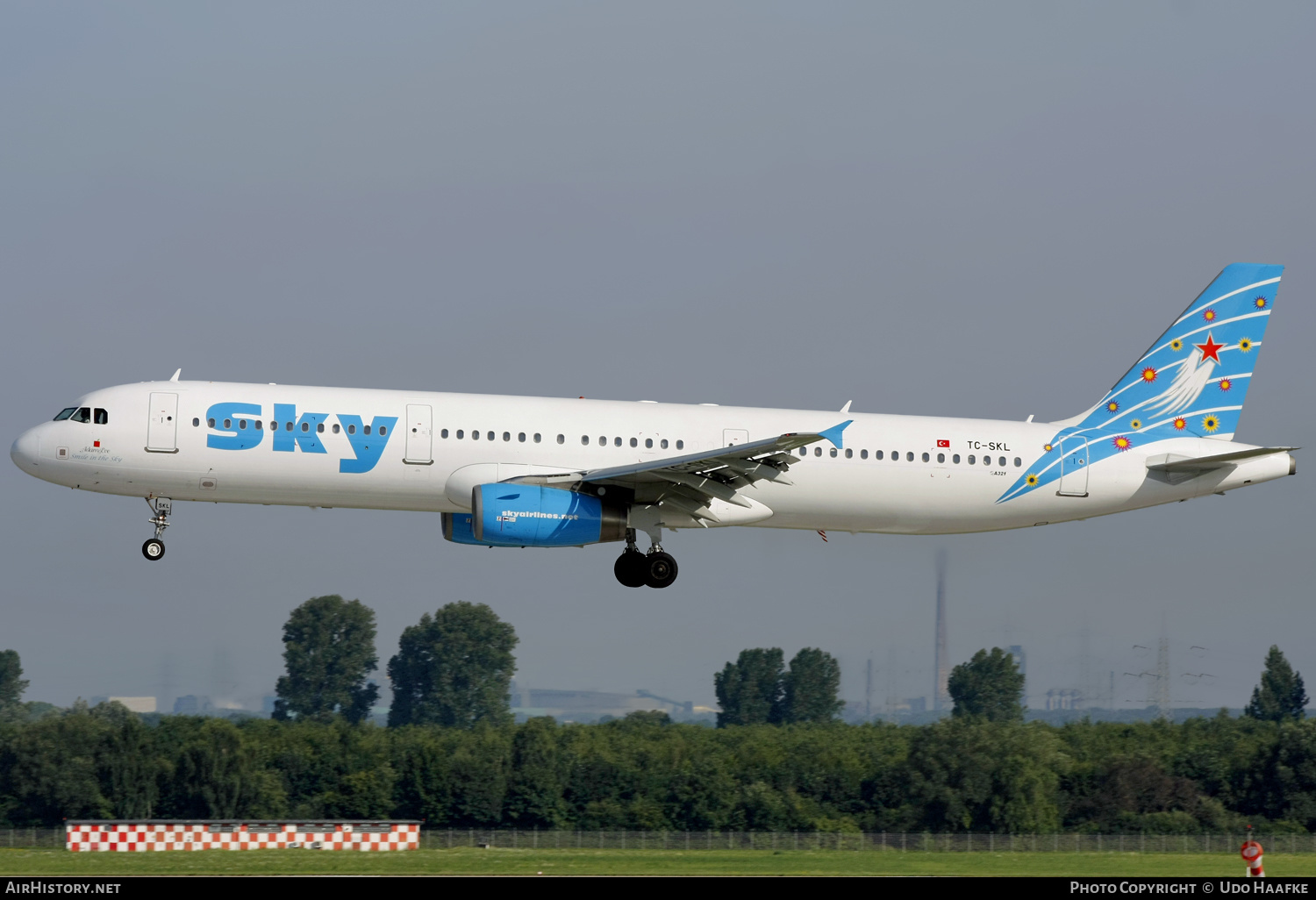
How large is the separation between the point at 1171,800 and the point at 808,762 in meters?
22.2

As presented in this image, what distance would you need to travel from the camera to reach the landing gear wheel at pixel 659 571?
39750 millimetres

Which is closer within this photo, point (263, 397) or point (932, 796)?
point (263, 397)

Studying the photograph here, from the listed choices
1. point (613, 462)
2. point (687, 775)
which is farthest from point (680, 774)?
point (613, 462)

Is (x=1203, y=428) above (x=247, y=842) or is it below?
above

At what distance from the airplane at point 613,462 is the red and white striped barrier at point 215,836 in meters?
13.6

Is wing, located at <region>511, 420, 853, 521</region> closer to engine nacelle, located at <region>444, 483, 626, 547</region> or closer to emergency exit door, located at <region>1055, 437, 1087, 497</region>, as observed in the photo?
engine nacelle, located at <region>444, 483, 626, 547</region>

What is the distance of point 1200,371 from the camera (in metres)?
44.3

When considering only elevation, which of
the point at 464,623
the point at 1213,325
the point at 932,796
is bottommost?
the point at 932,796

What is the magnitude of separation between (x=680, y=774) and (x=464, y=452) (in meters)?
60.8

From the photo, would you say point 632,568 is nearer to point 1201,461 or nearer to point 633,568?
point 633,568

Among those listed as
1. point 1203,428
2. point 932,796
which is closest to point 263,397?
point 1203,428
